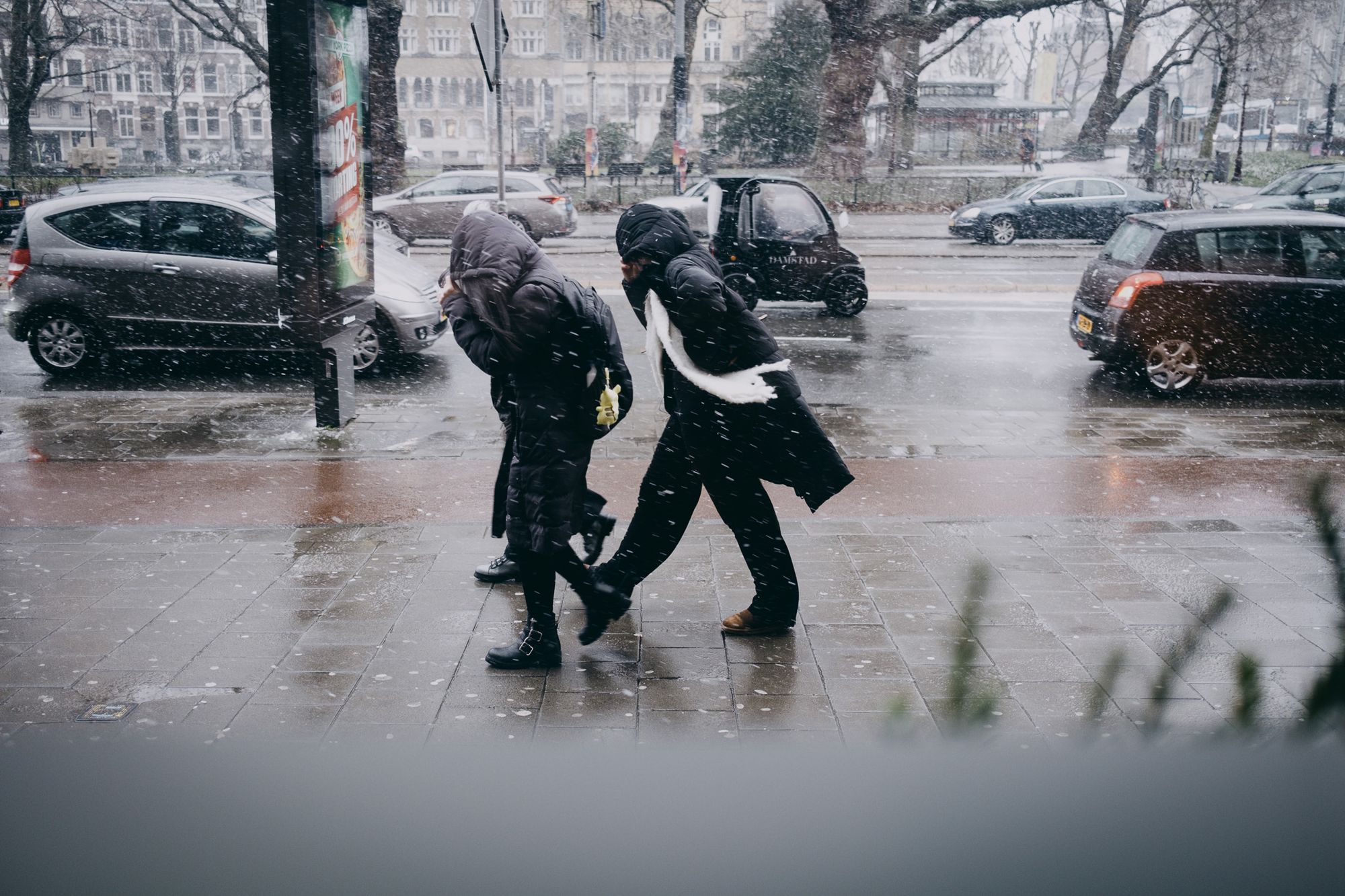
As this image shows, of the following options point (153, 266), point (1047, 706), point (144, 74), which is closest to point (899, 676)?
point (1047, 706)

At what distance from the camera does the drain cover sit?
3.76 metres

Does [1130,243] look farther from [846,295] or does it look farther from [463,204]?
[463,204]

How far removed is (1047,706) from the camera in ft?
12.7

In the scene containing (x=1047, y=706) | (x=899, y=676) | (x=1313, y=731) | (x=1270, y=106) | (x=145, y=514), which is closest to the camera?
(x=1313, y=731)

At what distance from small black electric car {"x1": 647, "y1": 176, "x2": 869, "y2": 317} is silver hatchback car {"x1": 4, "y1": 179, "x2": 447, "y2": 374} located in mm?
4873

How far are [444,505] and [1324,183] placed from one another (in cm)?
2347

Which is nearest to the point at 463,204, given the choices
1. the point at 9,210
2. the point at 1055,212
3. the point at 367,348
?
the point at 9,210

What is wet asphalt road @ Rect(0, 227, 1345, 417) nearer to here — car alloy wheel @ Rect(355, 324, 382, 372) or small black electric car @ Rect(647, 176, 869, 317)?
car alloy wheel @ Rect(355, 324, 382, 372)

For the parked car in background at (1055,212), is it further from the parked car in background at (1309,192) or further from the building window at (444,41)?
the building window at (444,41)

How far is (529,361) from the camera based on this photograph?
13.4 feet

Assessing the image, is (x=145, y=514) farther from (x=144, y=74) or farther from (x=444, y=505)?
(x=144, y=74)

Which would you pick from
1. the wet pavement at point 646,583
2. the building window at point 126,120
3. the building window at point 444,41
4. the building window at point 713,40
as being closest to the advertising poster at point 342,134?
the wet pavement at point 646,583

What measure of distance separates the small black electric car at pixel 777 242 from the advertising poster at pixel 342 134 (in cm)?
601

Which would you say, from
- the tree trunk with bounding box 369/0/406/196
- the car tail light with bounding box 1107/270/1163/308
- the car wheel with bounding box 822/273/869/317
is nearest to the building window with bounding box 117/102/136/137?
the tree trunk with bounding box 369/0/406/196
